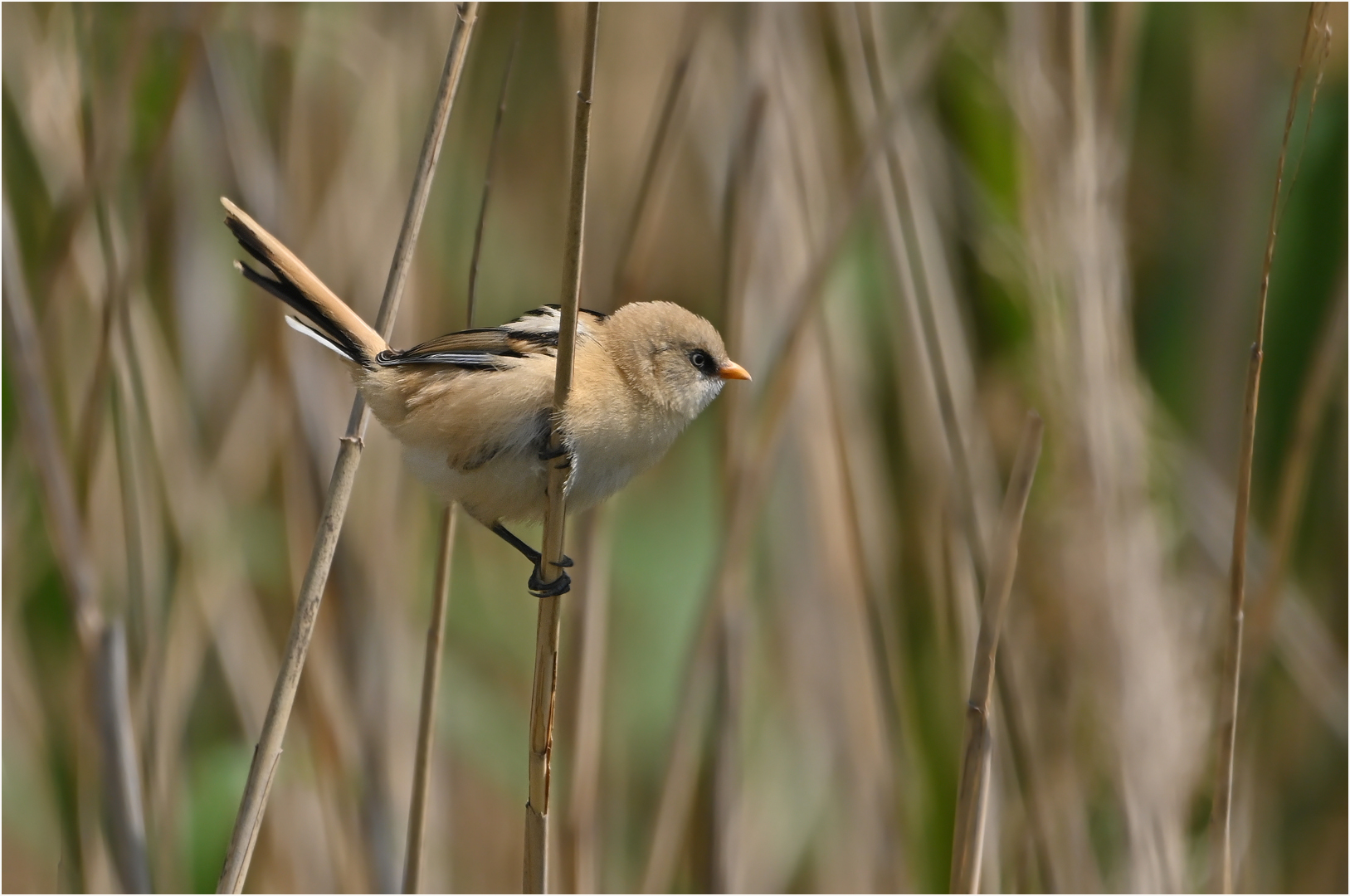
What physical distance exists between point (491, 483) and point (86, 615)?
33.0 inches

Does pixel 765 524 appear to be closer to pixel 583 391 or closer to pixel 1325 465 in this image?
pixel 583 391

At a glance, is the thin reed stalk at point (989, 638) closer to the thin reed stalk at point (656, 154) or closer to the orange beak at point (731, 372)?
the orange beak at point (731, 372)

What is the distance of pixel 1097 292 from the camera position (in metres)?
2.29

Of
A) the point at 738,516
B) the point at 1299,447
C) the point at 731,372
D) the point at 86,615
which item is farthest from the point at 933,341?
the point at 86,615

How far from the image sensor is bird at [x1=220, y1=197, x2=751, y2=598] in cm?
205

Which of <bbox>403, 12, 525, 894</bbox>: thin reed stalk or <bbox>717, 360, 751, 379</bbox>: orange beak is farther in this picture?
<bbox>717, 360, 751, 379</bbox>: orange beak

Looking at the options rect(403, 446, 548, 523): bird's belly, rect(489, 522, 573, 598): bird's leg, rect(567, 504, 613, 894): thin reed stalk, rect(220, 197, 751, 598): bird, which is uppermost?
rect(220, 197, 751, 598): bird

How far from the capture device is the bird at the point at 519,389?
2.05m

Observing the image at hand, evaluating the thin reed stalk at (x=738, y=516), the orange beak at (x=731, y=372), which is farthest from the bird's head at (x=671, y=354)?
the thin reed stalk at (x=738, y=516)

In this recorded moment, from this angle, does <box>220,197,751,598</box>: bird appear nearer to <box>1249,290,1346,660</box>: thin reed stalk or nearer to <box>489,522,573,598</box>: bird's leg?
<box>489,522,573,598</box>: bird's leg

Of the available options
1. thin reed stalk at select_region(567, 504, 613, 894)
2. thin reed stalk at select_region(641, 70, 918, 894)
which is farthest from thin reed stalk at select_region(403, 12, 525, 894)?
thin reed stalk at select_region(641, 70, 918, 894)

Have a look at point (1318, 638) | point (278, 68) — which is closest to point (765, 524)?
point (1318, 638)

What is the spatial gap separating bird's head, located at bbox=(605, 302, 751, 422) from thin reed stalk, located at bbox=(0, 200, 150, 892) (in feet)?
3.64

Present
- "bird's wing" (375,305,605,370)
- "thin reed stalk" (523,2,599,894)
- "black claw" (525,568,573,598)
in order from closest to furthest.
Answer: "thin reed stalk" (523,2,599,894) < "black claw" (525,568,573,598) < "bird's wing" (375,305,605,370)
